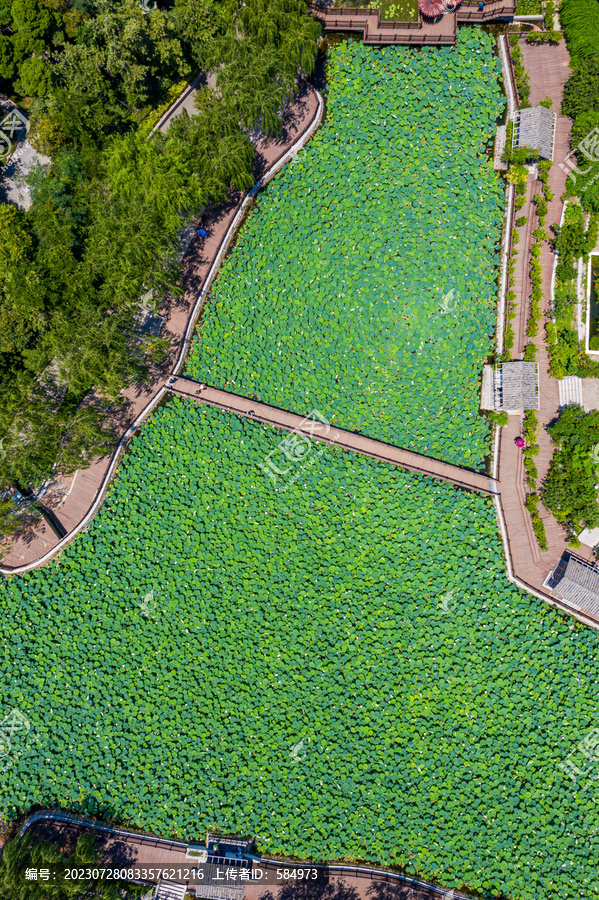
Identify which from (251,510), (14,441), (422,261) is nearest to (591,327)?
(422,261)

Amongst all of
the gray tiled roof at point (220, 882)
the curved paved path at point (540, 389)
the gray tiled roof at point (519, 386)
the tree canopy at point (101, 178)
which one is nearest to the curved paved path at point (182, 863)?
the gray tiled roof at point (220, 882)

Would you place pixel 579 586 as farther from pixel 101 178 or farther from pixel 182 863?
pixel 101 178

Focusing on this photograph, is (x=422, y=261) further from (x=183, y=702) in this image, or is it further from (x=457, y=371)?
(x=183, y=702)

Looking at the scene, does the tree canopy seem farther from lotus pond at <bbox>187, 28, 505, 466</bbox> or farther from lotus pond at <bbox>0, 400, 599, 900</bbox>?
lotus pond at <bbox>0, 400, 599, 900</bbox>

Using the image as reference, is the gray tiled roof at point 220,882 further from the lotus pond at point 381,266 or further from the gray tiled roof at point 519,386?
the gray tiled roof at point 519,386

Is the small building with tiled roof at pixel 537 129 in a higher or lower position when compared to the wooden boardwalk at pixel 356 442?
higher
